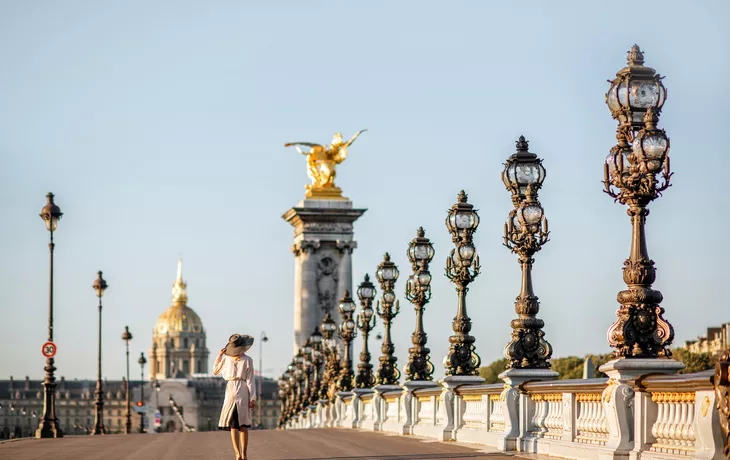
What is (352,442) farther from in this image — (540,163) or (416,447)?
(540,163)

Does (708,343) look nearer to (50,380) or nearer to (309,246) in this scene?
(309,246)

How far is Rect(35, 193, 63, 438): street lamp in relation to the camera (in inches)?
2114

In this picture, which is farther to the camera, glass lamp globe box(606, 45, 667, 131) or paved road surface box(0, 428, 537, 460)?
paved road surface box(0, 428, 537, 460)

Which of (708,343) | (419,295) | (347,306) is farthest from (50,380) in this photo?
(708,343)

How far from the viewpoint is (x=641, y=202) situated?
2178cm

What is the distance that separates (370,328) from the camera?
170 ft

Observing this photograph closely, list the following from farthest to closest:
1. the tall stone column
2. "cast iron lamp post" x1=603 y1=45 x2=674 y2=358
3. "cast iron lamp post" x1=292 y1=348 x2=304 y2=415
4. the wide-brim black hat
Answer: the tall stone column → "cast iron lamp post" x1=292 y1=348 x2=304 y2=415 → the wide-brim black hat → "cast iron lamp post" x1=603 y1=45 x2=674 y2=358

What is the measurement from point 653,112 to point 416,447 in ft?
42.4

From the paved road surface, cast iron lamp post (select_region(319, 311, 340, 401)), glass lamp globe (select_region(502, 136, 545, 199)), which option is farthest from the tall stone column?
glass lamp globe (select_region(502, 136, 545, 199))

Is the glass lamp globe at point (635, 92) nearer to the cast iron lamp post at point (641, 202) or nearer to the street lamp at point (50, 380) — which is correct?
the cast iron lamp post at point (641, 202)

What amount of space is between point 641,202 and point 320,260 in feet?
347

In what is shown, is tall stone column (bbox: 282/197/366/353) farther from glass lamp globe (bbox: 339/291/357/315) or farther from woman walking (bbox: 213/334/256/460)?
woman walking (bbox: 213/334/256/460)

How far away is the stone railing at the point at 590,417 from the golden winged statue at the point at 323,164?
92359 millimetres

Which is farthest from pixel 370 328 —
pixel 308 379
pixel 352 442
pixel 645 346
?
pixel 308 379
